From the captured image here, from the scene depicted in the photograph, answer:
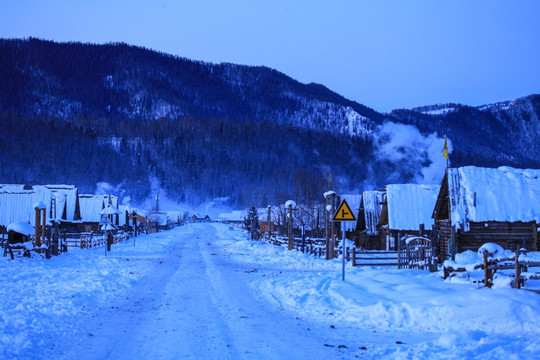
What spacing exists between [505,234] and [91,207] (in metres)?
51.1

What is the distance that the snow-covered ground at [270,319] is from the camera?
330 inches

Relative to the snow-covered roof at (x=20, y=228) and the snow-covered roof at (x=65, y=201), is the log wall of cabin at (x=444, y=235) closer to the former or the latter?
the snow-covered roof at (x=20, y=228)

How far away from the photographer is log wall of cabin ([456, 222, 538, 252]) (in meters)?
28.2

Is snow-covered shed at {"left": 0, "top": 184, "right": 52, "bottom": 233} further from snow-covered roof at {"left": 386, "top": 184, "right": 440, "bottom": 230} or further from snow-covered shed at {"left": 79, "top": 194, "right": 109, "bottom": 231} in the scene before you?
snow-covered roof at {"left": 386, "top": 184, "right": 440, "bottom": 230}

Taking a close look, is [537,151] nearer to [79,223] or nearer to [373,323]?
[79,223]

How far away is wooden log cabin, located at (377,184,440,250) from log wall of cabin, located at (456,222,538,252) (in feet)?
26.1

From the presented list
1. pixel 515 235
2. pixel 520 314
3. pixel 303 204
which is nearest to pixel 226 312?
pixel 520 314

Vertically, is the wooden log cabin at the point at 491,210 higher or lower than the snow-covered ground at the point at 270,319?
higher

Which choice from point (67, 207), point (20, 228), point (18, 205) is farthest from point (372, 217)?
point (67, 207)

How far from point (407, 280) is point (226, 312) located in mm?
6737

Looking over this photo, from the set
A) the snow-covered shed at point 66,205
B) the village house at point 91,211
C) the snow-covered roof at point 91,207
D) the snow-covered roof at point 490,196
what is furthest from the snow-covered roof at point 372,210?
the snow-covered roof at point 91,207

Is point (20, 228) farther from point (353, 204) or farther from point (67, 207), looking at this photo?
point (353, 204)

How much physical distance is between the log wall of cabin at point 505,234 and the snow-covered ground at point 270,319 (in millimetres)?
13113

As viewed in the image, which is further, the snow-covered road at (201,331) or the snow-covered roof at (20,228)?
the snow-covered roof at (20,228)
